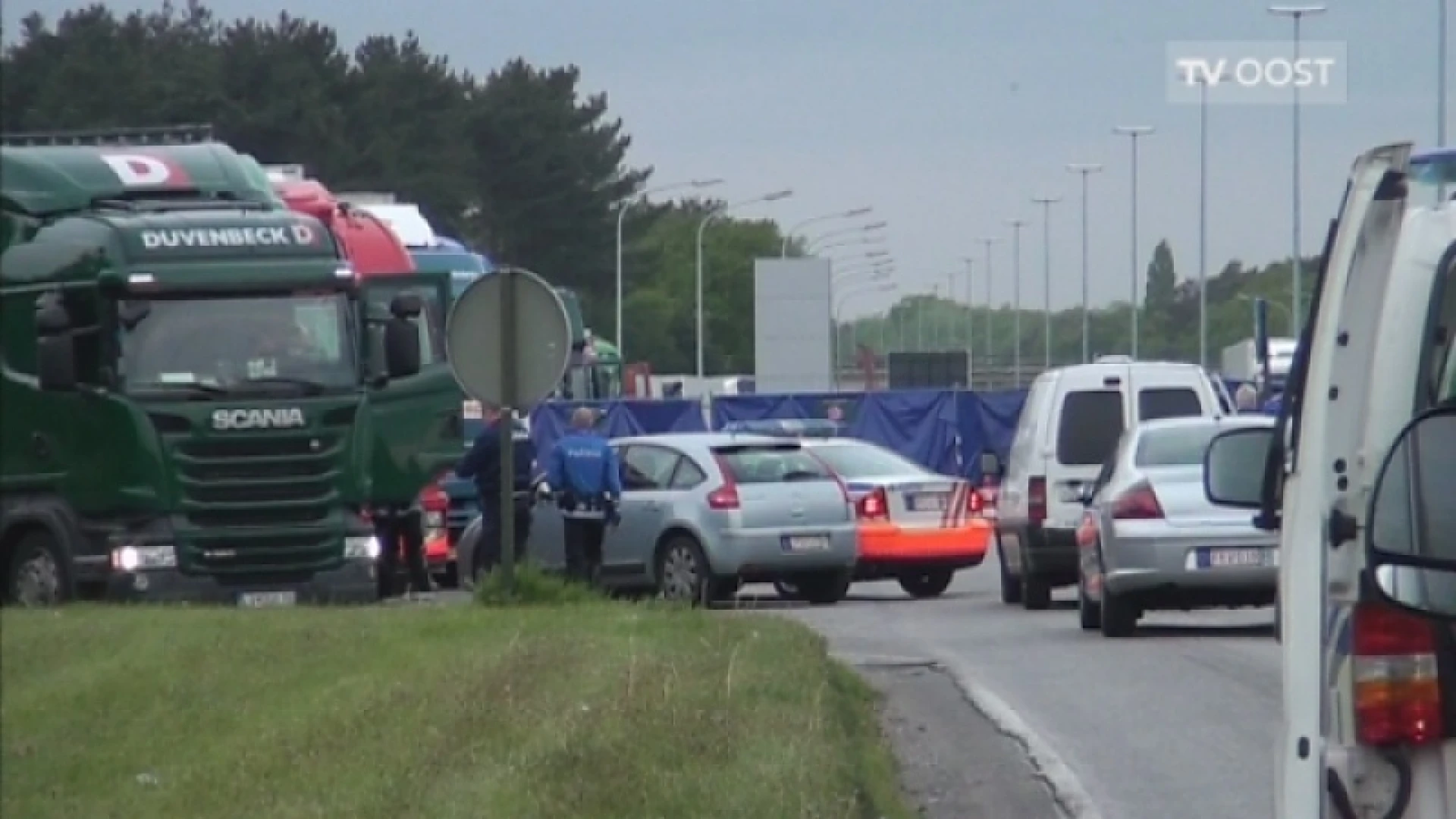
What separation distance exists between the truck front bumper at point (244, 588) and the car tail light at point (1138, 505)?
6376 mm

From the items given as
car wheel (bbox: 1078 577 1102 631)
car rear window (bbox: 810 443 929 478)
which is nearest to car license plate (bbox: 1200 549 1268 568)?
car wheel (bbox: 1078 577 1102 631)

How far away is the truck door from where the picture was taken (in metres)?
23.8

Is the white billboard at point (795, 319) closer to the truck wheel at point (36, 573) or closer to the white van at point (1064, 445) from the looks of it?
the white van at point (1064, 445)

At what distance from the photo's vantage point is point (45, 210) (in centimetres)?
2181

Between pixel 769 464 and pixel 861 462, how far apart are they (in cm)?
292

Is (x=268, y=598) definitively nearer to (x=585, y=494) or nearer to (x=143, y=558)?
(x=143, y=558)

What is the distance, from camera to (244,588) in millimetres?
22203

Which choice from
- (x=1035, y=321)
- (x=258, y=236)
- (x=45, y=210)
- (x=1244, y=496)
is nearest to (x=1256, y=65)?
(x=258, y=236)

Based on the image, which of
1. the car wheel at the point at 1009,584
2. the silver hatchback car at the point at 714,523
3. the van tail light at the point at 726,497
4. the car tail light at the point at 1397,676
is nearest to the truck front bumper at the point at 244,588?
the silver hatchback car at the point at 714,523

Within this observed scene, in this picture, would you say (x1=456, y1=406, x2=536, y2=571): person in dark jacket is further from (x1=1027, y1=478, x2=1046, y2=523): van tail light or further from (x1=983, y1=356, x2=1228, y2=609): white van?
(x1=1027, y1=478, x2=1046, y2=523): van tail light

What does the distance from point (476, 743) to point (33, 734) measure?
3.65 metres

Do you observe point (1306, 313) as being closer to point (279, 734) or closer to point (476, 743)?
point (476, 743)

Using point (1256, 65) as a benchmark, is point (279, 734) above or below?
below

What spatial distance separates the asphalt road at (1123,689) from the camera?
12570 mm
